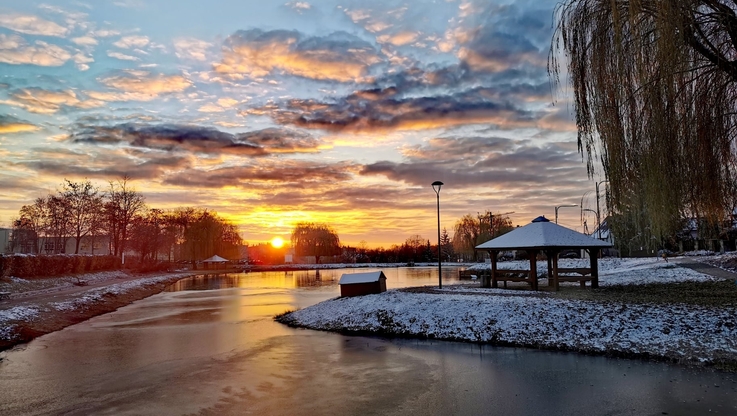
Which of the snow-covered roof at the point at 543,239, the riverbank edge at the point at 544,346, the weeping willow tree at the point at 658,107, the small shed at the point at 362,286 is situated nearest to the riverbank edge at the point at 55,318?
the riverbank edge at the point at 544,346

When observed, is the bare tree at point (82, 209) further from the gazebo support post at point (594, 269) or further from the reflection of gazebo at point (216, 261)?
the gazebo support post at point (594, 269)

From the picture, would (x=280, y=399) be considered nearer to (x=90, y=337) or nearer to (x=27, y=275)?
(x=90, y=337)

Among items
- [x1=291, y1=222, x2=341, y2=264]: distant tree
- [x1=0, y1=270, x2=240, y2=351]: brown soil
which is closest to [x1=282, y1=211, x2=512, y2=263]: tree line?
[x1=291, y1=222, x2=341, y2=264]: distant tree

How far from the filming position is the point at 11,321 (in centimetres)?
1620

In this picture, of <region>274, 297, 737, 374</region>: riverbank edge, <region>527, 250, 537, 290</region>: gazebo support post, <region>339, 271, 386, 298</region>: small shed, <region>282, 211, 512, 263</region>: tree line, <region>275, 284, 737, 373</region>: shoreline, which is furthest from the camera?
<region>282, 211, 512, 263</region>: tree line

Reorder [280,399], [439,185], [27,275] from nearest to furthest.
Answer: [280,399], [439,185], [27,275]

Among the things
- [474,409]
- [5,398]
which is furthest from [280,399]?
[5,398]

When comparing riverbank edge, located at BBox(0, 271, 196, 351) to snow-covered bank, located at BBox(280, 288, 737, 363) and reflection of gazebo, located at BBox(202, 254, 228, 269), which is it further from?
reflection of gazebo, located at BBox(202, 254, 228, 269)

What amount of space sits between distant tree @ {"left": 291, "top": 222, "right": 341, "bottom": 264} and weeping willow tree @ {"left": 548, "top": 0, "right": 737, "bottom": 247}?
9707 cm

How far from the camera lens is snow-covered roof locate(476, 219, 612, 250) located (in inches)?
818

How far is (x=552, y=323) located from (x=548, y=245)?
7.74 m

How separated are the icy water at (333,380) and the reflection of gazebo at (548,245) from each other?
31.2ft

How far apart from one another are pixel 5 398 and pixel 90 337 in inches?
290

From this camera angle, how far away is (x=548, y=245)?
20.4 m
